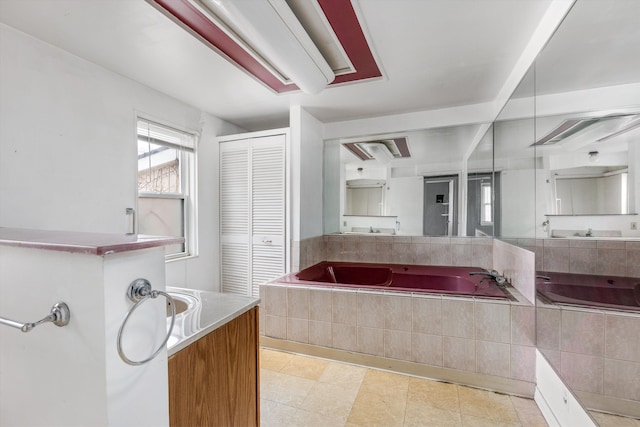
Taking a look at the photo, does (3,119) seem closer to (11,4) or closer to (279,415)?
(11,4)

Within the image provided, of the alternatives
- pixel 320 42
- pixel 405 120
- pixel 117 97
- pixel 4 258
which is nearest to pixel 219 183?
pixel 117 97

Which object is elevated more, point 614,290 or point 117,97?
point 117,97

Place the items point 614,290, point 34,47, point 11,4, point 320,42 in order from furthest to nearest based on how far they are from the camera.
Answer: point 320,42 < point 34,47 < point 11,4 < point 614,290

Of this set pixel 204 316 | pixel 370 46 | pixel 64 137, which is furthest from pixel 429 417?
pixel 64 137

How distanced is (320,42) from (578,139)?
5.34 ft

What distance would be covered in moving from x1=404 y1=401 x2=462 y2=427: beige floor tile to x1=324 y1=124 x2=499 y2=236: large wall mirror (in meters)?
1.83

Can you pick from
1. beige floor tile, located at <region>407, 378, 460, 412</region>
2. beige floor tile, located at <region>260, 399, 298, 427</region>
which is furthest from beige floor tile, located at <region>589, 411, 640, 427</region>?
beige floor tile, located at <region>260, 399, 298, 427</region>

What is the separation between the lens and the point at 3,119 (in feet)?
5.40

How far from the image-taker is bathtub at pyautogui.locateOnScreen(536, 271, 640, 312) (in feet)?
4.21

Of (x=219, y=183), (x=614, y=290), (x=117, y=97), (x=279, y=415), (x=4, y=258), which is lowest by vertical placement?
(x=279, y=415)

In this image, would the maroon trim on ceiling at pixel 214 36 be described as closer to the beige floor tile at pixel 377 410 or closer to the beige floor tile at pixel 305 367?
the beige floor tile at pixel 305 367

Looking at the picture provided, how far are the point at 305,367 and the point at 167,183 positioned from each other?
2152 millimetres

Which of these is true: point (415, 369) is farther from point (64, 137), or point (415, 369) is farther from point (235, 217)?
point (64, 137)

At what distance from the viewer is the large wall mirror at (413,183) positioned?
3.04m
